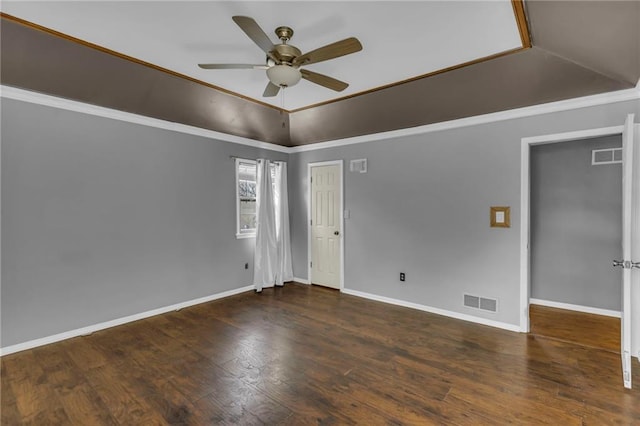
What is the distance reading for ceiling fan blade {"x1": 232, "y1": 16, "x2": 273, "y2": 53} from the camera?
184cm

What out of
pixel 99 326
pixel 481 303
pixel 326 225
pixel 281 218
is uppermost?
pixel 281 218

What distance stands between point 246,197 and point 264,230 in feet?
2.07

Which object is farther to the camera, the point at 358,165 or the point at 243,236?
the point at 243,236

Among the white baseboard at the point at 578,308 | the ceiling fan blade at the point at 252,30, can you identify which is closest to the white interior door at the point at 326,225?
the white baseboard at the point at 578,308

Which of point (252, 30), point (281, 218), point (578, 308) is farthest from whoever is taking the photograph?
point (281, 218)

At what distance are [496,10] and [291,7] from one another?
1460 millimetres

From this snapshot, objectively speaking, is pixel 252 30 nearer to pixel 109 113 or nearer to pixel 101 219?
pixel 109 113

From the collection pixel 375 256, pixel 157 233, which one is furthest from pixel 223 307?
pixel 375 256

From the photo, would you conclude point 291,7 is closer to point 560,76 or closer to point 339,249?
point 560,76

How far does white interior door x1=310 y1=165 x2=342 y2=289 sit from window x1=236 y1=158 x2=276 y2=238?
1.05m

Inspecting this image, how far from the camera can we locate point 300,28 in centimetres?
242

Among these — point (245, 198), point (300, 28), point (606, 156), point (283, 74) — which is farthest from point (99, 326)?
point (606, 156)

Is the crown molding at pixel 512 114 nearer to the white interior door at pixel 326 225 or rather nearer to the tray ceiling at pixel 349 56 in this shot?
the tray ceiling at pixel 349 56

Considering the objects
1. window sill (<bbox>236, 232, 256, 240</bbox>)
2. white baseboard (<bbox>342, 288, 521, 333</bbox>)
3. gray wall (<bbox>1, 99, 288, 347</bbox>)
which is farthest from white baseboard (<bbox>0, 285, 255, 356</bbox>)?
white baseboard (<bbox>342, 288, 521, 333</bbox>)
